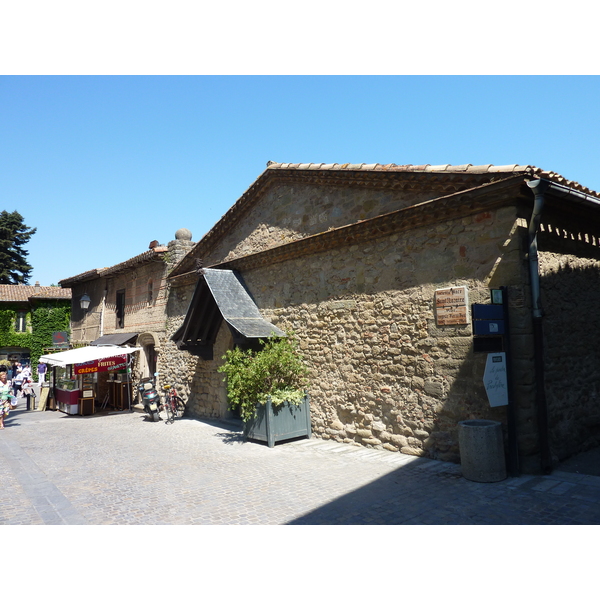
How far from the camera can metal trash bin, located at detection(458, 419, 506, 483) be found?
5598 millimetres

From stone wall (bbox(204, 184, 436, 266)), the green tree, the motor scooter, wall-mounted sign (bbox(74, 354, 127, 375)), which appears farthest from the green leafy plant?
the green tree

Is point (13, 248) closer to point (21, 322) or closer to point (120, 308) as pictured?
→ point (21, 322)

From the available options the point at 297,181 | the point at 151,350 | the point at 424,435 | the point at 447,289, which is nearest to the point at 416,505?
the point at 424,435

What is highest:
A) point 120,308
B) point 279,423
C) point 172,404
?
point 120,308

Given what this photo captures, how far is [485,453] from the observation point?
18.4 feet

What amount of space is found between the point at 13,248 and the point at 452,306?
43989mm

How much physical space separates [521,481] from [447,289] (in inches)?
104

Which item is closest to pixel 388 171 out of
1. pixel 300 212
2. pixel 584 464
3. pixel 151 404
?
pixel 300 212

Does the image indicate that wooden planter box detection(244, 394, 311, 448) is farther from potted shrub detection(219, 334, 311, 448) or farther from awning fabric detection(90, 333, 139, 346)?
awning fabric detection(90, 333, 139, 346)

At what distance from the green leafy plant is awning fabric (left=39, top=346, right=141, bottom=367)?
682cm

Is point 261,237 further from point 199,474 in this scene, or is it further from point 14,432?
point 14,432

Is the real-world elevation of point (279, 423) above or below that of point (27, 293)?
below

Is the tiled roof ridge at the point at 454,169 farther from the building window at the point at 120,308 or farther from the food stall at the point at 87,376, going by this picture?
the building window at the point at 120,308

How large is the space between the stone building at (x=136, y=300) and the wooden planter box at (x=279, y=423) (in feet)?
22.1
